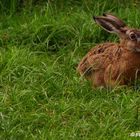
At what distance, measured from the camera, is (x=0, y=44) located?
7.93m

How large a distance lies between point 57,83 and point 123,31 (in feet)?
2.79

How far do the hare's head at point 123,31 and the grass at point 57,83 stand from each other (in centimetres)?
45

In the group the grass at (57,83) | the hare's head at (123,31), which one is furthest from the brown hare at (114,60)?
the grass at (57,83)

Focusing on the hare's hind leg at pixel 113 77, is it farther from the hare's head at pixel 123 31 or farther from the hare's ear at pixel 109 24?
the hare's ear at pixel 109 24

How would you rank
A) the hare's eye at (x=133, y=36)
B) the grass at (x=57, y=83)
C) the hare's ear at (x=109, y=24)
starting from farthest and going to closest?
the hare's ear at (x=109, y=24) < the hare's eye at (x=133, y=36) < the grass at (x=57, y=83)

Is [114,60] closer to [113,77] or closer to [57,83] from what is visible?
[113,77]

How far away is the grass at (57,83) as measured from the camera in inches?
235

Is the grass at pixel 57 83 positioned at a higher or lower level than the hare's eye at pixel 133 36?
lower

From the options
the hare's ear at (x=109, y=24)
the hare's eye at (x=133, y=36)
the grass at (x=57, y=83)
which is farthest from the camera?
the hare's ear at (x=109, y=24)

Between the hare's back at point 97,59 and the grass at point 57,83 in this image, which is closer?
the grass at point 57,83

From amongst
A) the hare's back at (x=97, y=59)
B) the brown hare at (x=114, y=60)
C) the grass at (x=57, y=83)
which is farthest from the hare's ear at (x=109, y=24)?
the grass at (x=57, y=83)

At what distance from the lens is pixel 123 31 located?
275 inches

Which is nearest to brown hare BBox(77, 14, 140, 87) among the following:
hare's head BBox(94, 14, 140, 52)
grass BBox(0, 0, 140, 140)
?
hare's head BBox(94, 14, 140, 52)

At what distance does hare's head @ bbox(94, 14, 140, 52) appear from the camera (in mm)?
6770
